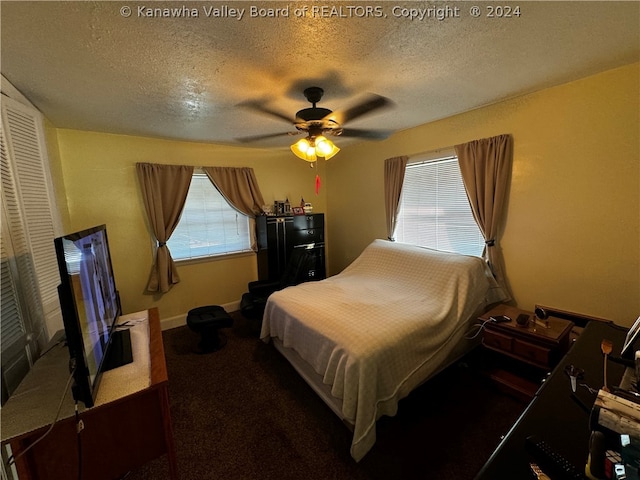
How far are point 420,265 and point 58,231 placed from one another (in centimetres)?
334

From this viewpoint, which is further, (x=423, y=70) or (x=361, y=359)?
(x=423, y=70)

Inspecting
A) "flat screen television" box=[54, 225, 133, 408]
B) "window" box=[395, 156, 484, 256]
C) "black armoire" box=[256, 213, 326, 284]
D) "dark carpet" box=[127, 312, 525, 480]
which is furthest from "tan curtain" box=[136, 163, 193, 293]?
"window" box=[395, 156, 484, 256]

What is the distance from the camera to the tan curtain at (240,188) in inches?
143

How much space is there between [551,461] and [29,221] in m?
2.88

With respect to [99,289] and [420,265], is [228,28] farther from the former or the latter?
[420,265]

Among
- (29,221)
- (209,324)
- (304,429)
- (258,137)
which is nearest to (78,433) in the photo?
(304,429)

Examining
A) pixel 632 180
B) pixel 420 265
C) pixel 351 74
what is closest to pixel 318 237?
pixel 420 265

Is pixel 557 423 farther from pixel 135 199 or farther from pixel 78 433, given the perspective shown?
pixel 135 199

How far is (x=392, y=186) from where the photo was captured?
3.41 m

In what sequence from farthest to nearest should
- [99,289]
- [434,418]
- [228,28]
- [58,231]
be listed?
[58,231], [434,418], [99,289], [228,28]

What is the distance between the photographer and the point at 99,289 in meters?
1.48

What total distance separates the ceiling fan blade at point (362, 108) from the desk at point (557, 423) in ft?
6.71

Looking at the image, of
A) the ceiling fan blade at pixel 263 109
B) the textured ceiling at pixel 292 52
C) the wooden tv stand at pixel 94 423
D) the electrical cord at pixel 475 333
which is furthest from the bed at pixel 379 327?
the ceiling fan blade at pixel 263 109

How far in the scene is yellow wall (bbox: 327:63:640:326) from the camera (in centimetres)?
188
